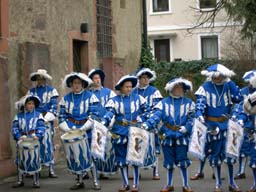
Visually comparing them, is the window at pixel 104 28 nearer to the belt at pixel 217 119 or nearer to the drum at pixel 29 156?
the drum at pixel 29 156

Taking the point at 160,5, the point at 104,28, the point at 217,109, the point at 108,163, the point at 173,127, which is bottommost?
the point at 108,163

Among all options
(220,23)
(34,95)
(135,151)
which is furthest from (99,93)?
(220,23)

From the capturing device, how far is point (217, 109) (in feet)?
33.9

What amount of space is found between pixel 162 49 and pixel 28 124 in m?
28.2

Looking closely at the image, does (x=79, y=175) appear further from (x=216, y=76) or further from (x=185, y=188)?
(x=216, y=76)

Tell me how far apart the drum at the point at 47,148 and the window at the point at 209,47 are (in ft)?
88.3

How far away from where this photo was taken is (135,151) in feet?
33.8

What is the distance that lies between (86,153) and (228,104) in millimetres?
2497

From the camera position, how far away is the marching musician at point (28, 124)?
11406 millimetres

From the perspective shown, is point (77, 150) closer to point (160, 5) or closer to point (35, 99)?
point (35, 99)

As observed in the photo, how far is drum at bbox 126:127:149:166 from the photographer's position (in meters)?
10.3

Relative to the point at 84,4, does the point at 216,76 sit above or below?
below

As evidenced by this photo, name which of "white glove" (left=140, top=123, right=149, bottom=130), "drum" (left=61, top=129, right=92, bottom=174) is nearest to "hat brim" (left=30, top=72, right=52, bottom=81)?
"drum" (left=61, top=129, right=92, bottom=174)

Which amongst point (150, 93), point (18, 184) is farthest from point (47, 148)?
point (150, 93)
